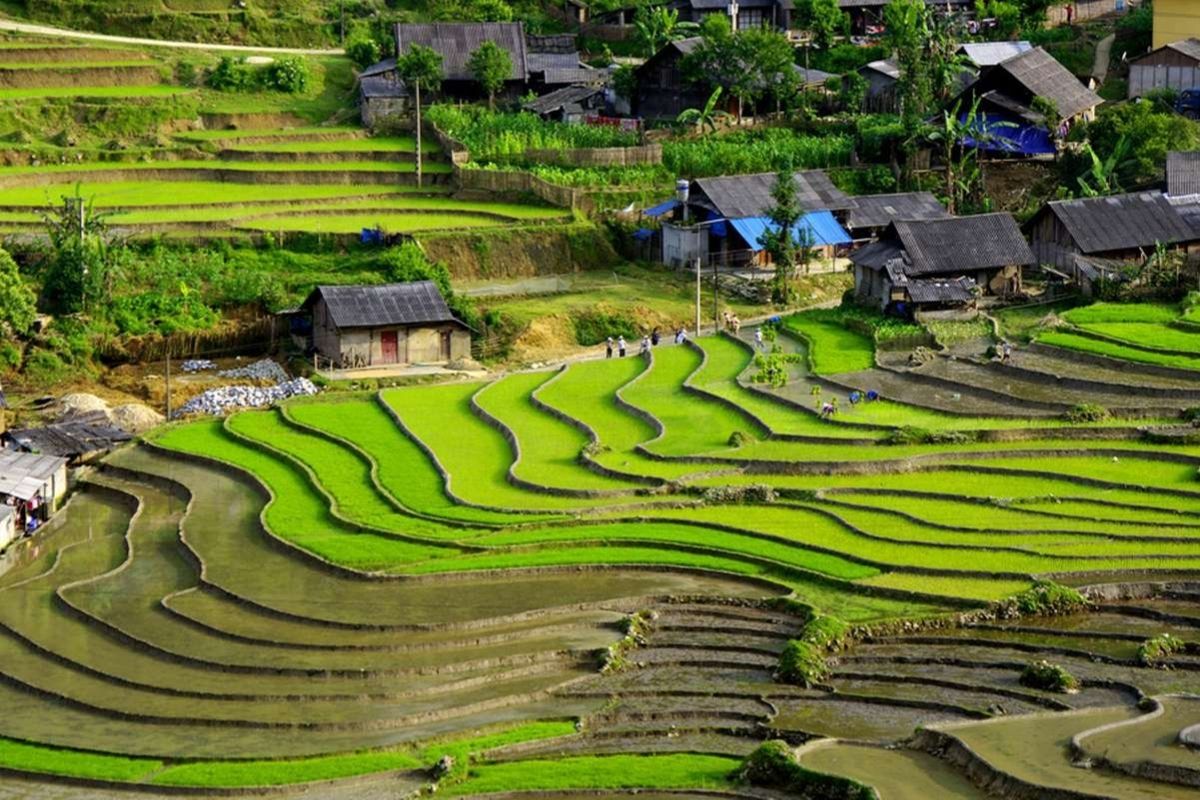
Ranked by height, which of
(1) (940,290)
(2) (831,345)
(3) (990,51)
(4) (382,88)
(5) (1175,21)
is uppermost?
(5) (1175,21)

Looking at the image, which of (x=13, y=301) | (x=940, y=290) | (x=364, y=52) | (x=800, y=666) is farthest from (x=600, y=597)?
(x=364, y=52)

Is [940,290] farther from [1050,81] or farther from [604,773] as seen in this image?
[604,773]

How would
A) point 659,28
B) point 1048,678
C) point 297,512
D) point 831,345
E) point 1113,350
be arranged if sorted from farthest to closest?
1. point 659,28
2. point 831,345
3. point 1113,350
4. point 297,512
5. point 1048,678

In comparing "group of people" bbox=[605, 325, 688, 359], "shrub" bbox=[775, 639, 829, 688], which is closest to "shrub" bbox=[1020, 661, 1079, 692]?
"shrub" bbox=[775, 639, 829, 688]

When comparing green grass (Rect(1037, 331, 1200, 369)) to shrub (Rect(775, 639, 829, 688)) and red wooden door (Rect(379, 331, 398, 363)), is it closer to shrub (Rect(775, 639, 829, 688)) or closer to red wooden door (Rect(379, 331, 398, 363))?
red wooden door (Rect(379, 331, 398, 363))

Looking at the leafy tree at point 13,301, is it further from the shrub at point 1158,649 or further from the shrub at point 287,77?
the shrub at point 1158,649

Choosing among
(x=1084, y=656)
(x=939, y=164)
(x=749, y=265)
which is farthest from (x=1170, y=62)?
(x=1084, y=656)

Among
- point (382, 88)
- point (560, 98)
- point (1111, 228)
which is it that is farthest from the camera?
point (560, 98)

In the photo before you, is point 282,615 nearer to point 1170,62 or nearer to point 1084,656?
point 1084,656
